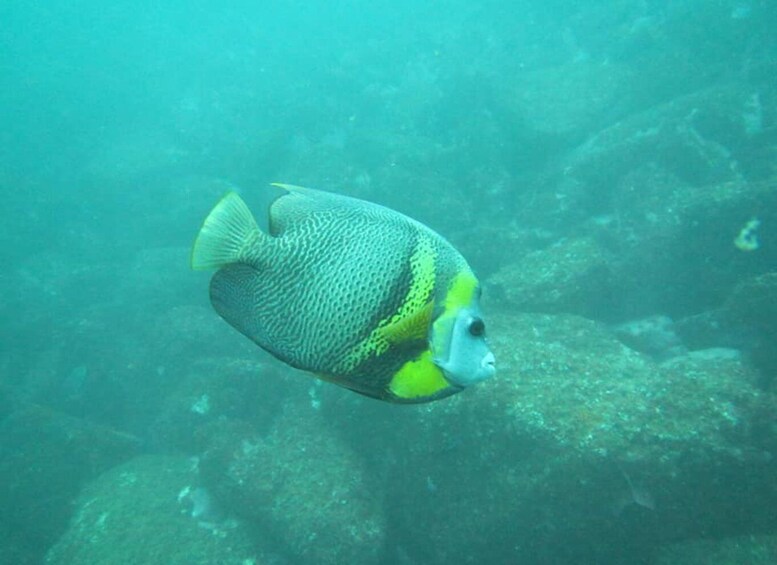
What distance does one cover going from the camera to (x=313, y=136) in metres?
18.9

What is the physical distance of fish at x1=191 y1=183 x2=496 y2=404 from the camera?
1.21m

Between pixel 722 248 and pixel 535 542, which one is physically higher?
pixel 722 248

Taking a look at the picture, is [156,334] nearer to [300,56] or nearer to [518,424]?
[518,424]

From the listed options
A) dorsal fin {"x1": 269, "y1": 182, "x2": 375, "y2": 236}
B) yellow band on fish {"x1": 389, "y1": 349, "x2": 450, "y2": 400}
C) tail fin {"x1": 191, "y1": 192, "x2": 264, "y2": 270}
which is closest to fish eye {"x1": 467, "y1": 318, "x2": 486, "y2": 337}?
yellow band on fish {"x1": 389, "y1": 349, "x2": 450, "y2": 400}

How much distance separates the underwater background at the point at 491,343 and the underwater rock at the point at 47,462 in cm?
5

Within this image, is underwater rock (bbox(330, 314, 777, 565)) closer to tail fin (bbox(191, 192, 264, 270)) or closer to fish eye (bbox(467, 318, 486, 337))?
fish eye (bbox(467, 318, 486, 337))

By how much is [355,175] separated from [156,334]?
25.0 feet

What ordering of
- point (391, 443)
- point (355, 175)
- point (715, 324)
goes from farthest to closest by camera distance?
Answer: point (355, 175), point (715, 324), point (391, 443)

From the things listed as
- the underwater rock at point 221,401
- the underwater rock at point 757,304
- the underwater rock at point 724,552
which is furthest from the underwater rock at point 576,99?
the underwater rock at point 724,552

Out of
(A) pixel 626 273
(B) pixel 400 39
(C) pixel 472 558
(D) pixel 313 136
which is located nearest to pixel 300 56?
(B) pixel 400 39

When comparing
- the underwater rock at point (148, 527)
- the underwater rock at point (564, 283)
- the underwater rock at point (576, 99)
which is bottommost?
the underwater rock at point (148, 527)

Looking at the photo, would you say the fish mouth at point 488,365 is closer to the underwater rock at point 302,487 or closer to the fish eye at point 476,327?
the fish eye at point 476,327

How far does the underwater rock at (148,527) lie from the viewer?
621cm

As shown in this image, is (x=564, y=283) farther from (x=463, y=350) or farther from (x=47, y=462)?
(x=47, y=462)
